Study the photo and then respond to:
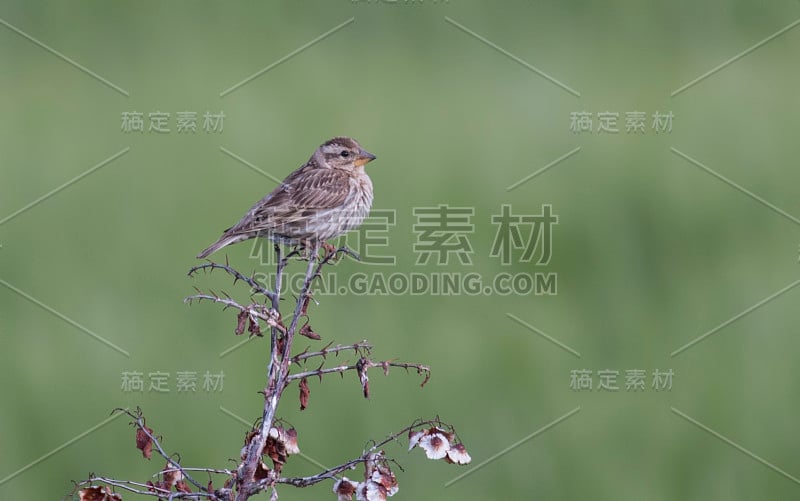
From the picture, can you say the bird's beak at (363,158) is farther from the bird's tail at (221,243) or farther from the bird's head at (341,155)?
the bird's tail at (221,243)

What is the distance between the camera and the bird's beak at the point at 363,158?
6440 millimetres

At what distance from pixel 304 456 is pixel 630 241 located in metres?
2.88

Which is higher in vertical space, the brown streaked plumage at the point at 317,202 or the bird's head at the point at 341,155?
the bird's head at the point at 341,155

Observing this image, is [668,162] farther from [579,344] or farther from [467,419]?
[467,419]

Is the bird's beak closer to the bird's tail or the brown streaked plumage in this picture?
the brown streaked plumage

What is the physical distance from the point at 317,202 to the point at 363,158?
399 millimetres

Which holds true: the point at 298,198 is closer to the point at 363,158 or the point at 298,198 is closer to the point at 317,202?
the point at 317,202

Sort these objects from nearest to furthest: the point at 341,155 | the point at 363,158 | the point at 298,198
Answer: the point at 298,198 → the point at 363,158 → the point at 341,155

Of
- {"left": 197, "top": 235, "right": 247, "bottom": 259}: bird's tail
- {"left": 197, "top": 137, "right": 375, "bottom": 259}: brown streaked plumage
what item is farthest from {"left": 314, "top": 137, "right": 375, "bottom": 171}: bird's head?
{"left": 197, "top": 235, "right": 247, "bottom": 259}: bird's tail

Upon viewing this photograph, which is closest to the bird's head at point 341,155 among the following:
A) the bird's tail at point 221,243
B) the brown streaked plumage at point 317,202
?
the brown streaked plumage at point 317,202

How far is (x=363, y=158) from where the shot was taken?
6.48m

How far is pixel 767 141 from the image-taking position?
26.6 feet

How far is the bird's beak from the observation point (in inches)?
254

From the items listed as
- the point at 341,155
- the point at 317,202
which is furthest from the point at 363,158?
the point at 317,202
